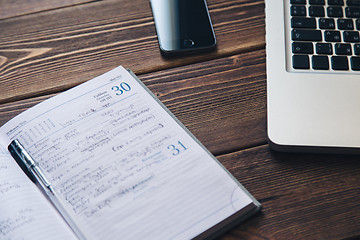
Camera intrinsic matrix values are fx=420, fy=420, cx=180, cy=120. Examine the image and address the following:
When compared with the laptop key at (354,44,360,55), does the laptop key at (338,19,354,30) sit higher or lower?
higher

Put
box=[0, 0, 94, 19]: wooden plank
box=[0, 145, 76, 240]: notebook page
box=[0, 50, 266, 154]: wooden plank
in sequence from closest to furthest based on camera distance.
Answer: box=[0, 145, 76, 240]: notebook page < box=[0, 50, 266, 154]: wooden plank < box=[0, 0, 94, 19]: wooden plank

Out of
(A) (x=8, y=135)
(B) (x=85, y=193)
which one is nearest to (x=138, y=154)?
(B) (x=85, y=193)

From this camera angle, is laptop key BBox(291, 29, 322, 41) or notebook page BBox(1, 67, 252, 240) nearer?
notebook page BBox(1, 67, 252, 240)

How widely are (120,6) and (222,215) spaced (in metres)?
0.47

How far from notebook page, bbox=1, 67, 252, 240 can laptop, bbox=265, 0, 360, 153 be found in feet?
0.42

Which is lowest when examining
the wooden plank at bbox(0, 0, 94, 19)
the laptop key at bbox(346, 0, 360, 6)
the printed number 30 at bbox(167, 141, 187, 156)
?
the printed number 30 at bbox(167, 141, 187, 156)

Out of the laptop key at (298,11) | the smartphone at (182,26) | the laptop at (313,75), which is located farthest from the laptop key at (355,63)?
the smartphone at (182,26)

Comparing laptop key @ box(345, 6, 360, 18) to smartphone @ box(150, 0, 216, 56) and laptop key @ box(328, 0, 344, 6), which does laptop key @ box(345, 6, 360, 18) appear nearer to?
laptop key @ box(328, 0, 344, 6)

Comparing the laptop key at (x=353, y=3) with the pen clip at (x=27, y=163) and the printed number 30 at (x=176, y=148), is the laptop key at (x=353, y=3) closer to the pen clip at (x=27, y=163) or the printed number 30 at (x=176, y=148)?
the printed number 30 at (x=176, y=148)

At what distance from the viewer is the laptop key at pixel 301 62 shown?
0.67 m

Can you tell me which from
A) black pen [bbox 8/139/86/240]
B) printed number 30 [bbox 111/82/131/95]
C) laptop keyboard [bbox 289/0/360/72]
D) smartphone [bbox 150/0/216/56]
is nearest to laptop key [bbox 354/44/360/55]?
laptop keyboard [bbox 289/0/360/72]

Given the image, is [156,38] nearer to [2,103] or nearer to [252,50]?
[252,50]

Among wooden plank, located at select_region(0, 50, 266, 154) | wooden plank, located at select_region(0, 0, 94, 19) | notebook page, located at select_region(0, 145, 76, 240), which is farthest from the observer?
wooden plank, located at select_region(0, 0, 94, 19)

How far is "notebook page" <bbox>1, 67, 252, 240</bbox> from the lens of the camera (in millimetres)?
554
